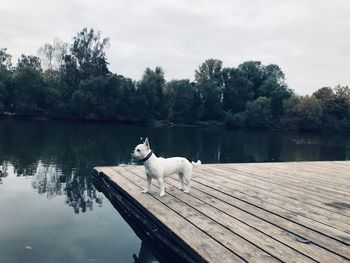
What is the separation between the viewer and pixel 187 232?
4965 mm

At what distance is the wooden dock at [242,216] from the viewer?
170 inches

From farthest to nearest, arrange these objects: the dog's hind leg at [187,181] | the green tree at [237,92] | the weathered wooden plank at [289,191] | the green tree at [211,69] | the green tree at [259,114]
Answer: the green tree at [211,69] → the green tree at [237,92] → the green tree at [259,114] → the dog's hind leg at [187,181] → the weathered wooden plank at [289,191]

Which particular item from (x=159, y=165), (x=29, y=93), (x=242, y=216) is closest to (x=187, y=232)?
(x=242, y=216)

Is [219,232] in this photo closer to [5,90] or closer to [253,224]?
[253,224]

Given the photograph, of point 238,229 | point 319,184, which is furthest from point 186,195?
point 319,184

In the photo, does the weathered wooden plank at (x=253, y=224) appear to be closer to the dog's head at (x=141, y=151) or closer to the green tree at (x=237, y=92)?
the dog's head at (x=141, y=151)

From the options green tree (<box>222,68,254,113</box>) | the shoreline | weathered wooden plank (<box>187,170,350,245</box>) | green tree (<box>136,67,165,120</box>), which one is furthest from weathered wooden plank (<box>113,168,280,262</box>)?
green tree (<box>222,68,254,113</box>)

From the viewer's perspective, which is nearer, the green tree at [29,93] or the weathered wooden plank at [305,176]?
the weathered wooden plank at [305,176]

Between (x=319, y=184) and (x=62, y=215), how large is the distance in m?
6.78

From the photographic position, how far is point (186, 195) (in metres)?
7.17

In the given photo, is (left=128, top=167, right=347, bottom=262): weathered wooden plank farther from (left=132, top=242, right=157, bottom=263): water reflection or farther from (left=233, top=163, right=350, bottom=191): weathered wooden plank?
(left=233, top=163, right=350, bottom=191): weathered wooden plank

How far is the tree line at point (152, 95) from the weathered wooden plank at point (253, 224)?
50.7m

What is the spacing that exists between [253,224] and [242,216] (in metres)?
0.45

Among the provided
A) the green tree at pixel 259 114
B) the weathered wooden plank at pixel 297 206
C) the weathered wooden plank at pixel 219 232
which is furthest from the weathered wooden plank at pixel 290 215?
the green tree at pixel 259 114
